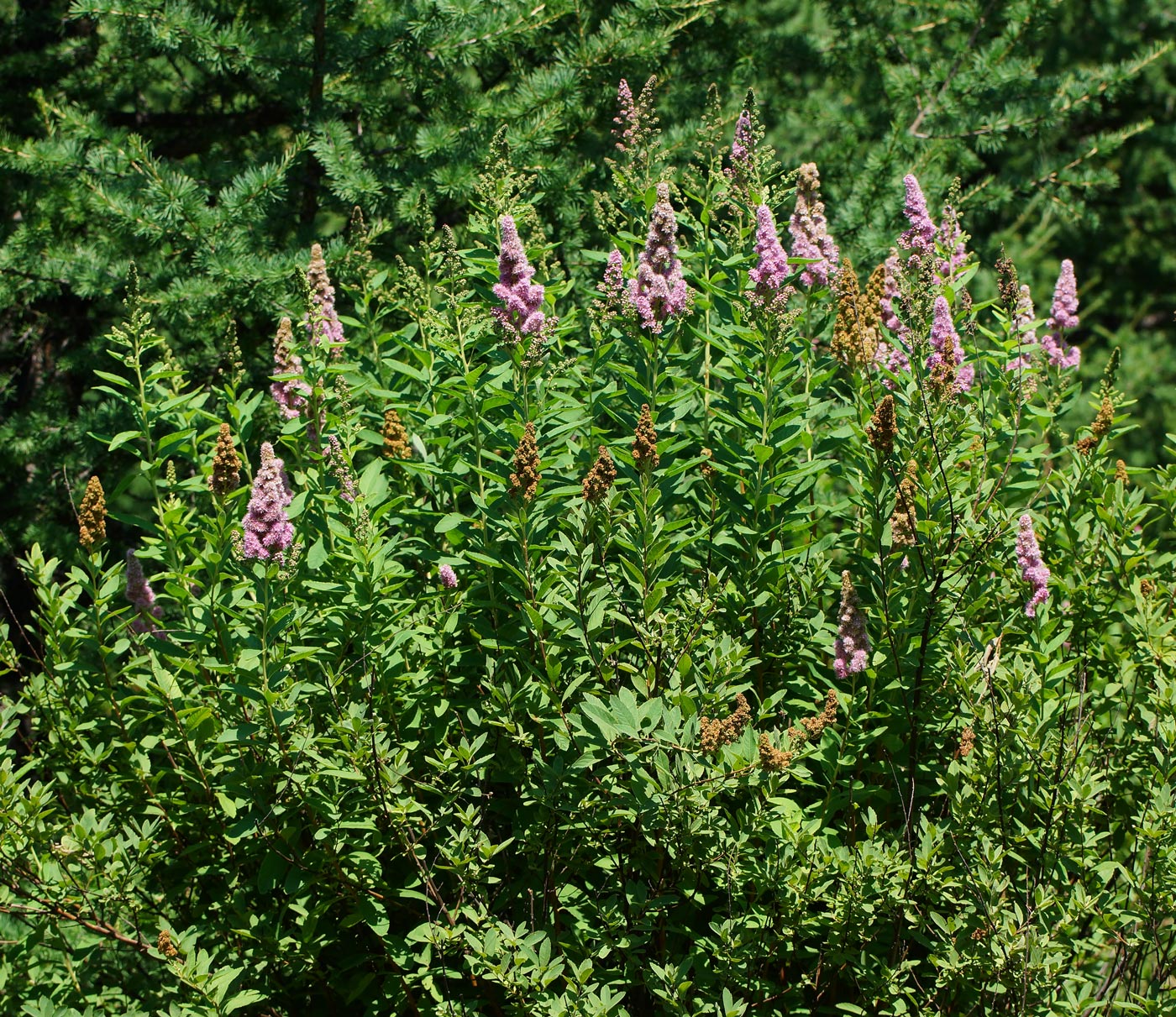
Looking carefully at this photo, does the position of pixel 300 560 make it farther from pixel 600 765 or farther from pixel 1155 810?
pixel 1155 810

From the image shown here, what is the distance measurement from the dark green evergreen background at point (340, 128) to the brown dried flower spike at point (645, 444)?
2.24 m

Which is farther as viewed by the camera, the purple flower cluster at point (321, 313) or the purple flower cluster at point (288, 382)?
the purple flower cluster at point (288, 382)

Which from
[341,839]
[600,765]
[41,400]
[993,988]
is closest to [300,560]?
[341,839]

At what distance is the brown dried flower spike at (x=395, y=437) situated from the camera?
3.27 m

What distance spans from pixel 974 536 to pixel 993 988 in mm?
1078

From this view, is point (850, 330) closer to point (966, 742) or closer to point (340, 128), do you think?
point (966, 742)

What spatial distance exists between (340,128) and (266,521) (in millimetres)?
2972

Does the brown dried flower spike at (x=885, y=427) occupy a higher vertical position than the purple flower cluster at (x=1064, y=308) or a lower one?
lower

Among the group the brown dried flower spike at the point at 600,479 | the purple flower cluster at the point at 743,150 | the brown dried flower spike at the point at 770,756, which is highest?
the purple flower cluster at the point at 743,150

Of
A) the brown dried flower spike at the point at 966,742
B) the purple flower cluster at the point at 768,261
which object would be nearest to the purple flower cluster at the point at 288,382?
the purple flower cluster at the point at 768,261

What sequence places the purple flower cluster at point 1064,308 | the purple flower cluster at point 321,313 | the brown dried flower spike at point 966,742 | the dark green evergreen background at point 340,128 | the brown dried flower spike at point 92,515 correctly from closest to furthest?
the brown dried flower spike at point 966,742
the brown dried flower spike at point 92,515
the purple flower cluster at point 321,313
the purple flower cluster at point 1064,308
the dark green evergreen background at point 340,128

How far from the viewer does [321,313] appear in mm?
3309

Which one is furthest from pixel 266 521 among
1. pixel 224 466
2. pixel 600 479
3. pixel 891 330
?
pixel 891 330

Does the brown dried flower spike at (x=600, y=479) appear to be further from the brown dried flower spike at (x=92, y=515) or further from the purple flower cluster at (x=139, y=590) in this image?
the purple flower cluster at (x=139, y=590)
